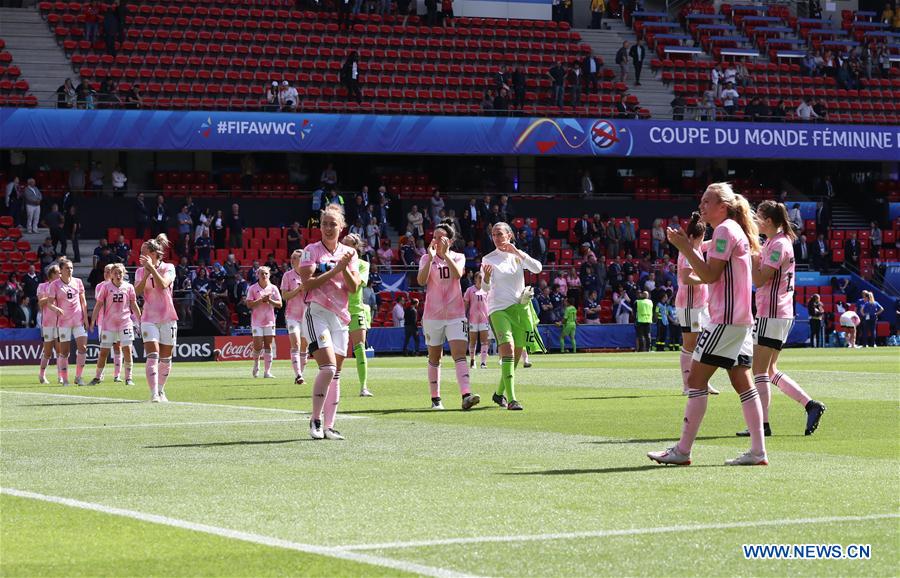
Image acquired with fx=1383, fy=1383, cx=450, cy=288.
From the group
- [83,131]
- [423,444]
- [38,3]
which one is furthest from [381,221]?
[423,444]

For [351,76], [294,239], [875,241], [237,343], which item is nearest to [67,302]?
[237,343]

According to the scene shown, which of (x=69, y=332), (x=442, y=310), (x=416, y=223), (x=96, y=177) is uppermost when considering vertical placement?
(x=96, y=177)

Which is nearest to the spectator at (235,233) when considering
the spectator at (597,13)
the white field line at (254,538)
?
the spectator at (597,13)

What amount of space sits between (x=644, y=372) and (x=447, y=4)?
95.8 ft

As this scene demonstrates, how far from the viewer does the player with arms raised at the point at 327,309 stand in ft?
44.2

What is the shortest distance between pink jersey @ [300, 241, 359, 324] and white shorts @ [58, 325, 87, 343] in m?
13.6

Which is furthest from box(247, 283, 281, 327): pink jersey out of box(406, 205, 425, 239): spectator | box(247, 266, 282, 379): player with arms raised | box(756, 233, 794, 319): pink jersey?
box(406, 205, 425, 239): spectator

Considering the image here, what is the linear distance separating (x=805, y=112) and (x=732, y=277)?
4503 cm

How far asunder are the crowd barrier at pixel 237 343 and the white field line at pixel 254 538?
29.2 meters

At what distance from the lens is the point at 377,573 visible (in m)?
6.67

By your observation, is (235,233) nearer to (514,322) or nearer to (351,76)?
(351,76)

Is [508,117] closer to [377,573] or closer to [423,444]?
[423,444]

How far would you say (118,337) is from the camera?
25.9 metres

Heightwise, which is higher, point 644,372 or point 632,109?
point 632,109
